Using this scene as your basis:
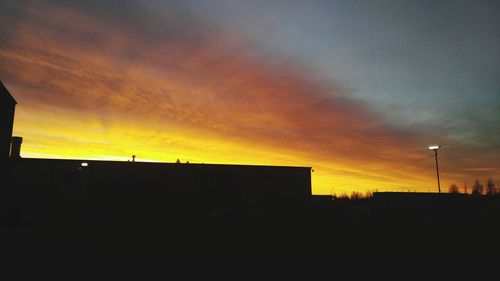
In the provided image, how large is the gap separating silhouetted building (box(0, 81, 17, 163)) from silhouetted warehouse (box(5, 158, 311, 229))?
385cm

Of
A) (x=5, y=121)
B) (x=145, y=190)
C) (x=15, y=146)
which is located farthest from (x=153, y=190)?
(x=15, y=146)

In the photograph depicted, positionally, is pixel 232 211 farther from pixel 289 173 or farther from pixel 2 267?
pixel 2 267

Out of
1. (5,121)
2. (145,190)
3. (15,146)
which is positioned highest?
(5,121)

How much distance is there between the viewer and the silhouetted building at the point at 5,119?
23.5 meters

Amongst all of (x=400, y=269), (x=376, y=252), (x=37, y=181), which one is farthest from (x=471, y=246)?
(x=37, y=181)

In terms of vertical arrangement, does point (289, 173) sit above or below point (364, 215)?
above

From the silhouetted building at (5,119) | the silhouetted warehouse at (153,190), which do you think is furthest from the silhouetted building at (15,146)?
the silhouetted building at (5,119)

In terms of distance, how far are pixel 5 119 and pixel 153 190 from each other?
13.7m

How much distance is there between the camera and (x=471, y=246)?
15.3m

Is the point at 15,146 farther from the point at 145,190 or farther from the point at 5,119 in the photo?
the point at 145,190

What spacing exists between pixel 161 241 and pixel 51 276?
6304 mm

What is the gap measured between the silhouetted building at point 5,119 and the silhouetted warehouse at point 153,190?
3847 mm

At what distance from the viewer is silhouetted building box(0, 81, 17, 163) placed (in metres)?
23.5

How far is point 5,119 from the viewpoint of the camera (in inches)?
958
